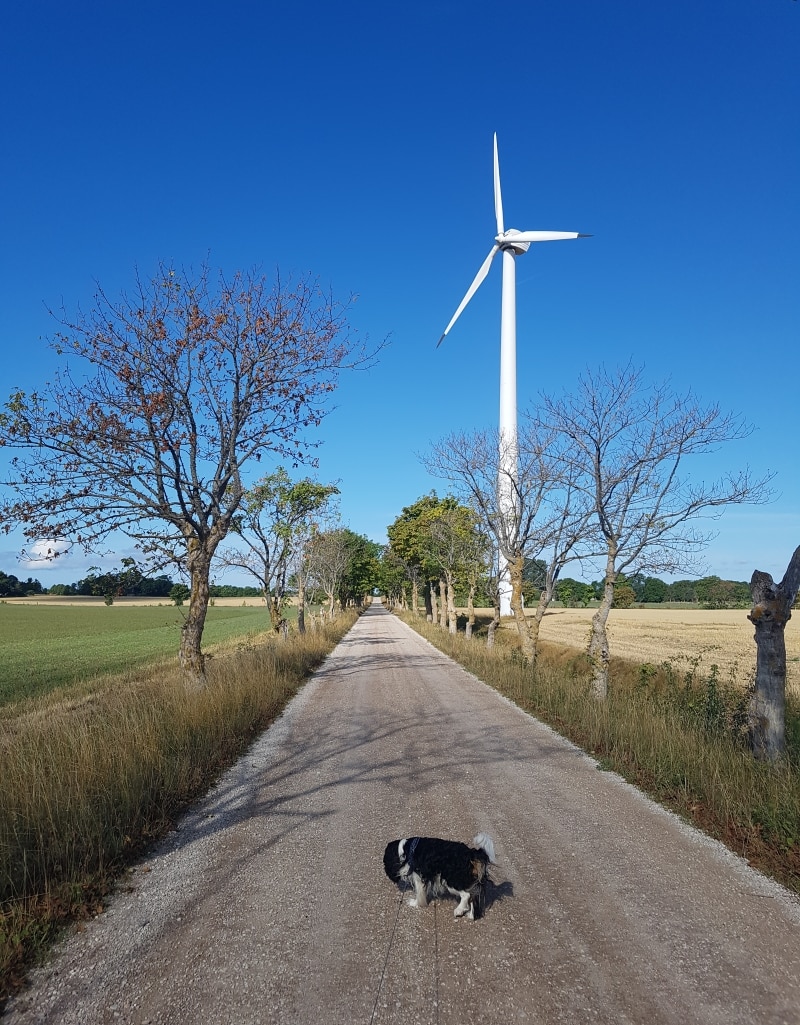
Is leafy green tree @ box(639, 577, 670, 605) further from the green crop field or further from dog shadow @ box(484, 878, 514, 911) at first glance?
dog shadow @ box(484, 878, 514, 911)

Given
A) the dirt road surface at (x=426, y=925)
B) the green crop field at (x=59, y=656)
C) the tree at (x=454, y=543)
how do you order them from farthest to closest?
the tree at (x=454, y=543) < the green crop field at (x=59, y=656) < the dirt road surface at (x=426, y=925)

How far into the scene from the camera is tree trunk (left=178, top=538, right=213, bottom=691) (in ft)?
37.1

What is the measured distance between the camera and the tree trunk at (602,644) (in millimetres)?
11367

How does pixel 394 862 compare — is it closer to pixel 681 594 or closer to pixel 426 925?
pixel 426 925

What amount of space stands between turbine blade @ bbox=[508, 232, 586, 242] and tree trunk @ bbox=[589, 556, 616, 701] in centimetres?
2830

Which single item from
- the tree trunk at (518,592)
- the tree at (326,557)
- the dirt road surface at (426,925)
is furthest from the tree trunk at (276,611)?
the dirt road surface at (426,925)

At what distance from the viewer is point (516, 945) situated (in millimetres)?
3619

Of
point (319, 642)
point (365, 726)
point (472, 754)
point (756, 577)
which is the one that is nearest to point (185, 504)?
point (365, 726)

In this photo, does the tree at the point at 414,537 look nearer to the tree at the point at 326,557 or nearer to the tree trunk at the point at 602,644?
the tree at the point at 326,557

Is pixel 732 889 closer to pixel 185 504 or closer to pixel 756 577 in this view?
pixel 756 577

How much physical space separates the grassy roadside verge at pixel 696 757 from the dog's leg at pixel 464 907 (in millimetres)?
2327

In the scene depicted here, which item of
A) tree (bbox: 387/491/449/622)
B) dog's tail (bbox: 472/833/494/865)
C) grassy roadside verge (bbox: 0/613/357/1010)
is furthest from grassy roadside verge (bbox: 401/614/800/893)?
tree (bbox: 387/491/449/622)

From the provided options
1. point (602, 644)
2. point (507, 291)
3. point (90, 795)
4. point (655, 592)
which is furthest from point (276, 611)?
point (655, 592)

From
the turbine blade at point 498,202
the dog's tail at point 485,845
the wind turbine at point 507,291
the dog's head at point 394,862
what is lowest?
the dog's head at point 394,862
